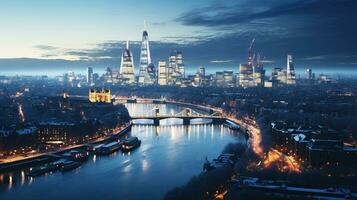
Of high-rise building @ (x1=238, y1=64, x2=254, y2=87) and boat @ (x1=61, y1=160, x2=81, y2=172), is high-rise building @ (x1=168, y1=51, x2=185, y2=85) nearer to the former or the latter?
high-rise building @ (x1=238, y1=64, x2=254, y2=87)

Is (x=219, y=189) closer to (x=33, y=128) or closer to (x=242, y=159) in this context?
(x=242, y=159)

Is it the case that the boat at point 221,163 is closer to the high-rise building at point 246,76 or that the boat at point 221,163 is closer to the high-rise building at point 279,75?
the high-rise building at point 246,76

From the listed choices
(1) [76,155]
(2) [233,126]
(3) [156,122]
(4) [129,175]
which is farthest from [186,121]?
(4) [129,175]

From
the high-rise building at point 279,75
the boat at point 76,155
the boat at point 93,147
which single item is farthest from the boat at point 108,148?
the high-rise building at point 279,75

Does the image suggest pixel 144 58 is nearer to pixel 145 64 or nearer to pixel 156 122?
pixel 145 64

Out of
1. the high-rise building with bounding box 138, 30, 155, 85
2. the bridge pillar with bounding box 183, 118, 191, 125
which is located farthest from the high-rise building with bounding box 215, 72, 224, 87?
the bridge pillar with bounding box 183, 118, 191, 125
